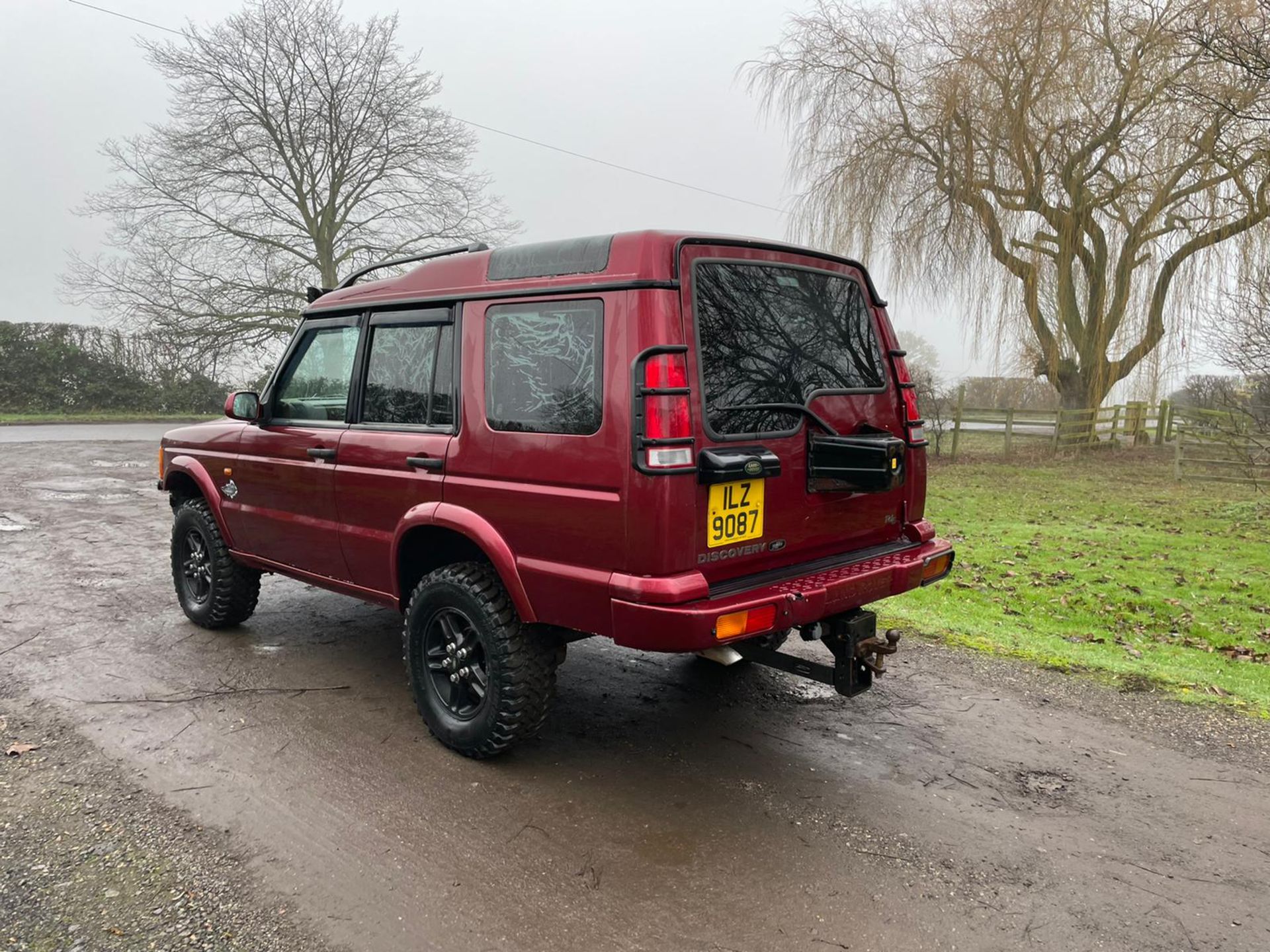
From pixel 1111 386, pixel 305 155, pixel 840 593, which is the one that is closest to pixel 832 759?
pixel 840 593

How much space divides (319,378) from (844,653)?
3.00m

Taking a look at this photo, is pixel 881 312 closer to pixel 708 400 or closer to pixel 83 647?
pixel 708 400

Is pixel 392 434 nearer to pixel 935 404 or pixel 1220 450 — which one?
pixel 1220 450

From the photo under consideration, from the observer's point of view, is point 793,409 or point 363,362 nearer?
point 793,409

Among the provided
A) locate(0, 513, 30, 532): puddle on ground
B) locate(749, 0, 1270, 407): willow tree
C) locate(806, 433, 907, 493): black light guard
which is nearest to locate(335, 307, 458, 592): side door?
locate(806, 433, 907, 493): black light guard

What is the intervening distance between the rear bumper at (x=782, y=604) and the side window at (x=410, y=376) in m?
1.31

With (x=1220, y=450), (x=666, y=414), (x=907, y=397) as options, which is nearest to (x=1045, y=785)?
(x=907, y=397)

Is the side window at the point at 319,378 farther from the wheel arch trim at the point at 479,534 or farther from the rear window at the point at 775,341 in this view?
the rear window at the point at 775,341

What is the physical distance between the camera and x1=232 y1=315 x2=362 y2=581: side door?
4305mm

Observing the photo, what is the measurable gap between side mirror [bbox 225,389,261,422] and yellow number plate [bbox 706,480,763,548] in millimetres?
2926

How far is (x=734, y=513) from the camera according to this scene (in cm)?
310

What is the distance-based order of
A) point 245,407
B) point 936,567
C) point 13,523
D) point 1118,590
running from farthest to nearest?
point 13,523 → point 1118,590 → point 245,407 → point 936,567

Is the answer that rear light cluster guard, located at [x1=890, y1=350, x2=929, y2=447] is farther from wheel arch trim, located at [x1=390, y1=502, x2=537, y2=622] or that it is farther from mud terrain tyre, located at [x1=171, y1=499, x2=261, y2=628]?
mud terrain tyre, located at [x1=171, y1=499, x2=261, y2=628]

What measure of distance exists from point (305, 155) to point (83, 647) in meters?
19.4
